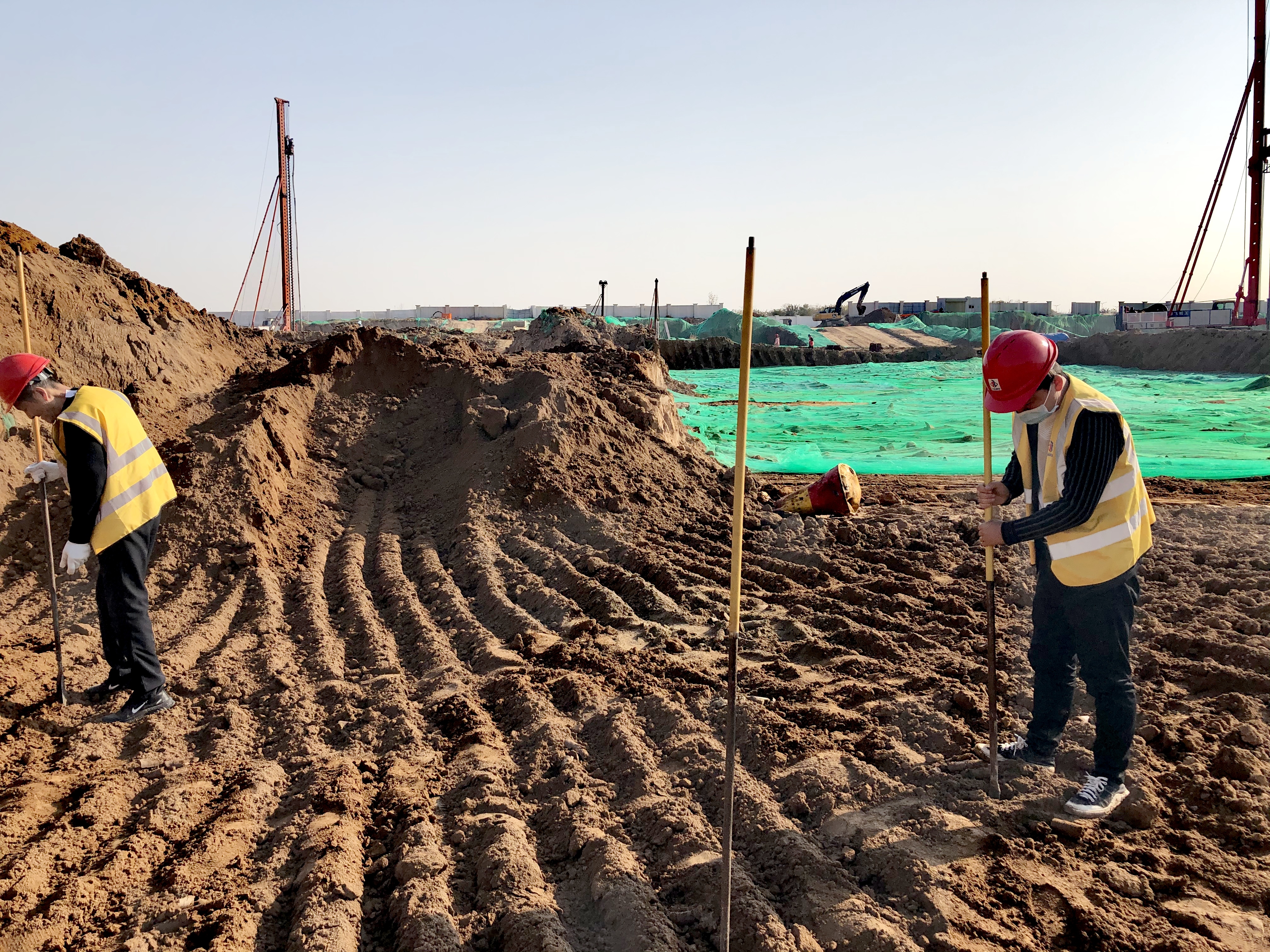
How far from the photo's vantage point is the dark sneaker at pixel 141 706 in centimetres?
398

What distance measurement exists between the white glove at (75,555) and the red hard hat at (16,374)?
2.34ft

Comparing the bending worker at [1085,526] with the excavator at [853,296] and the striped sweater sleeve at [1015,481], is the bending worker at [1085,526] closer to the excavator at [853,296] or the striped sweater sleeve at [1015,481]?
the striped sweater sleeve at [1015,481]

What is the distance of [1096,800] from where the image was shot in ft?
10.2

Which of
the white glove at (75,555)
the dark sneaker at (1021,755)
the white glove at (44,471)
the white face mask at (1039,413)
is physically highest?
the white face mask at (1039,413)

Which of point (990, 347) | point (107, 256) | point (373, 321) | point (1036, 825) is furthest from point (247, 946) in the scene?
point (373, 321)

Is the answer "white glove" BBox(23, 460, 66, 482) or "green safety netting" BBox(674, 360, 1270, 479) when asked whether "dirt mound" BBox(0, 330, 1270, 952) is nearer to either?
"white glove" BBox(23, 460, 66, 482)

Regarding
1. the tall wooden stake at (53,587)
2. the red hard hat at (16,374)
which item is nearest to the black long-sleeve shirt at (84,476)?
the red hard hat at (16,374)

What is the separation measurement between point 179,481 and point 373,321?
149 ft

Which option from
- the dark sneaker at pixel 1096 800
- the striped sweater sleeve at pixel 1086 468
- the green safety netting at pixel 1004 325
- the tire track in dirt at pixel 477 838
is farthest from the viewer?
the green safety netting at pixel 1004 325

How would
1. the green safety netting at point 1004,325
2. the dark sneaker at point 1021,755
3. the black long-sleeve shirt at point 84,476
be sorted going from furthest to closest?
the green safety netting at point 1004,325, the black long-sleeve shirt at point 84,476, the dark sneaker at point 1021,755

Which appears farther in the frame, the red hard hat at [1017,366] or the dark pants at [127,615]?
the dark pants at [127,615]

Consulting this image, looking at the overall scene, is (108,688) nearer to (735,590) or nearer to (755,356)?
(735,590)

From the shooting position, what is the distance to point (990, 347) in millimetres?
3119

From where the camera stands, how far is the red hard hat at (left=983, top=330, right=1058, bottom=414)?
9.86 feet
